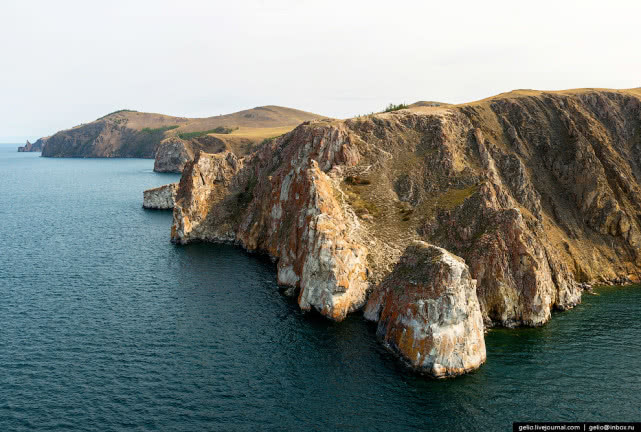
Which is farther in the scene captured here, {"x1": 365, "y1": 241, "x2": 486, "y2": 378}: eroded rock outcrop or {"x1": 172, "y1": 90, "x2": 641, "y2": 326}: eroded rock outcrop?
{"x1": 172, "y1": 90, "x2": 641, "y2": 326}: eroded rock outcrop

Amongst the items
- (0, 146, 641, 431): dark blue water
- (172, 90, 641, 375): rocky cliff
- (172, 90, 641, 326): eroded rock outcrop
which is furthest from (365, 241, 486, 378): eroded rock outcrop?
(172, 90, 641, 326): eroded rock outcrop

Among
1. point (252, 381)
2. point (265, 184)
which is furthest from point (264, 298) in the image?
point (265, 184)

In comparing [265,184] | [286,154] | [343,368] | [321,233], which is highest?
[286,154]

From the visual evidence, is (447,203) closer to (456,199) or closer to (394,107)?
(456,199)

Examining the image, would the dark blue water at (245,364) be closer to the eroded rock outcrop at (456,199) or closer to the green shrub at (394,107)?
the eroded rock outcrop at (456,199)

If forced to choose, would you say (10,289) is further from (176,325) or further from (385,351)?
(385,351)

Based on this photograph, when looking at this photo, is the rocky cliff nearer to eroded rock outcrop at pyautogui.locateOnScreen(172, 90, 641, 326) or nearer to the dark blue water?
eroded rock outcrop at pyautogui.locateOnScreen(172, 90, 641, 326)

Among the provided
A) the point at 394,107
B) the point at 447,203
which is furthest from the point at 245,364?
the point at 394,107
